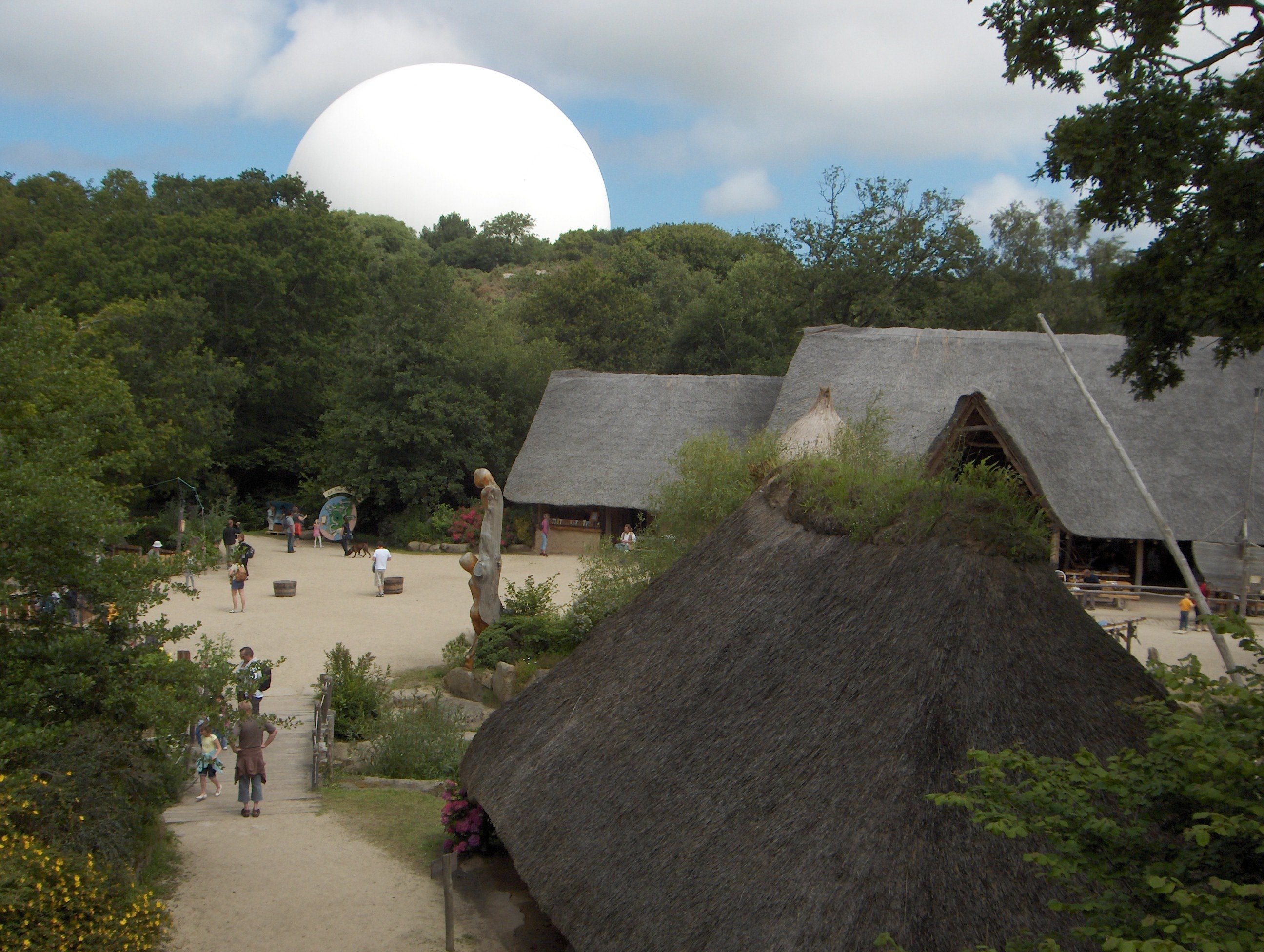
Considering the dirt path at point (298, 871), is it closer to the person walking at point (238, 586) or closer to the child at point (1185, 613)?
the person walking at point (238, 586)

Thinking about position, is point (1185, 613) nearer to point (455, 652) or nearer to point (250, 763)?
point (455, 652)

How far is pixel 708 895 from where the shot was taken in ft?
18.5

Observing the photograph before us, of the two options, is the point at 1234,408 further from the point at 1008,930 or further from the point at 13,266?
the point at 13,266

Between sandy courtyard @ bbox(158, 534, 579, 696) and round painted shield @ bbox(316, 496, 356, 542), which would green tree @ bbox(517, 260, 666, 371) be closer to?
round painted shield @ bbox(316, 496, 356, 542)

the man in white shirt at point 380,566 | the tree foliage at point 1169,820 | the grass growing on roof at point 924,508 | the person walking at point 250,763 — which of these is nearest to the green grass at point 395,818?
the person walking at point 250,763

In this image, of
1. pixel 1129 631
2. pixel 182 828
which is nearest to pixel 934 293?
pixel 1129 631

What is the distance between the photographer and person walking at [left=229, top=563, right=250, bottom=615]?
19594 millimetres

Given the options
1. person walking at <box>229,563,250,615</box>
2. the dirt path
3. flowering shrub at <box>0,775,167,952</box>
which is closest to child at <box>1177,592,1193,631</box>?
the dirt path

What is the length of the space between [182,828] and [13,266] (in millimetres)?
30644

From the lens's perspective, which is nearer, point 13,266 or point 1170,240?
point 1170,240

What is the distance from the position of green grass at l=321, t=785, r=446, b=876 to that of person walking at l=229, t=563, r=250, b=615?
9140 millimetres

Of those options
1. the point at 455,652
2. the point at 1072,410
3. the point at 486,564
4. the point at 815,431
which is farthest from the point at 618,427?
the point at 486,564

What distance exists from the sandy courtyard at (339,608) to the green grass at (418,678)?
0.95ft

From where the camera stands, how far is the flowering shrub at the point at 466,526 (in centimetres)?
2955
